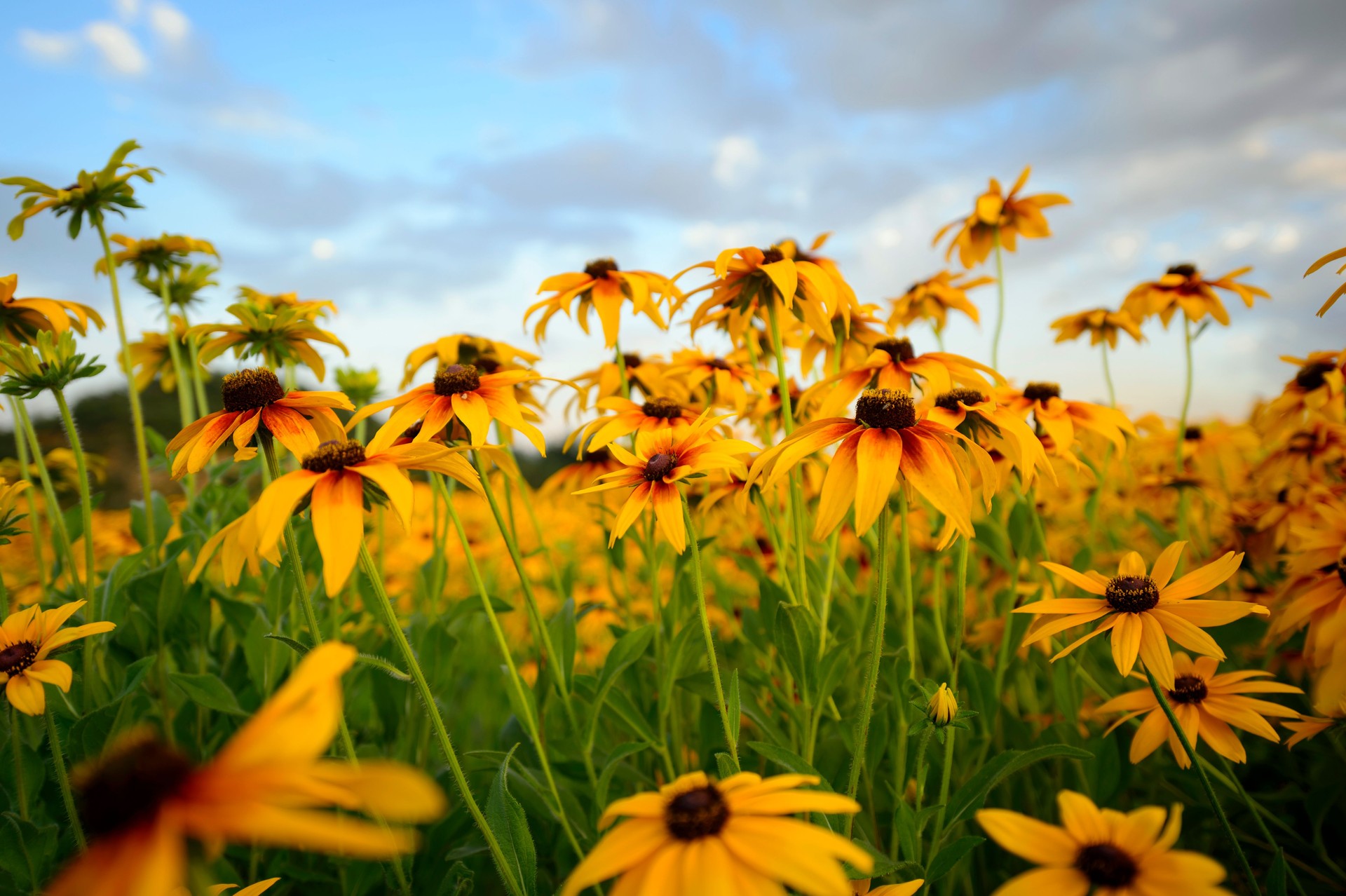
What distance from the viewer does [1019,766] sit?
1.14m

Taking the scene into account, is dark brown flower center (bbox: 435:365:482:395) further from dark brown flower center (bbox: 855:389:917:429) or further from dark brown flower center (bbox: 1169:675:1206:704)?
dark brown flower center (bbox: 1169:675:1206:704)

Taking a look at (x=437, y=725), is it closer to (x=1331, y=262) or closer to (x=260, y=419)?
(x=260, y=419)

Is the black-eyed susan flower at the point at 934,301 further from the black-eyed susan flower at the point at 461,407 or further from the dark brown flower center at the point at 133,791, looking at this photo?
the dark brown flower center at the point at 133,791

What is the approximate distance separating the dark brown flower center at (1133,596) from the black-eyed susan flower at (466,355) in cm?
175

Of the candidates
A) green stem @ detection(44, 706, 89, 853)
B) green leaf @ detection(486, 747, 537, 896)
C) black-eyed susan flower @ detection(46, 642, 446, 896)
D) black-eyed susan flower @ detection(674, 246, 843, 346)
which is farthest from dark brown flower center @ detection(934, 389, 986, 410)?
green stem @ detection(44, 706, 89, 853)

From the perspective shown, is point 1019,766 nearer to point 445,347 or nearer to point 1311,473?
point 445,347

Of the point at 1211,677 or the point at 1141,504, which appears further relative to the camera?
the point at 1141,504

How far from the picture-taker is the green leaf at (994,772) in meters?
1.10

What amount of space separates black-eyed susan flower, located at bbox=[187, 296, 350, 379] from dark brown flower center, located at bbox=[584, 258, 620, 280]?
0.73 meters

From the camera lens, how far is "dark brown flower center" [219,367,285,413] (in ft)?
4.21

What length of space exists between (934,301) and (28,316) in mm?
2997

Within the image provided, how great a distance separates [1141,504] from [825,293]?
3.39 m

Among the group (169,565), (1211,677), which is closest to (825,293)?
(1211,677)

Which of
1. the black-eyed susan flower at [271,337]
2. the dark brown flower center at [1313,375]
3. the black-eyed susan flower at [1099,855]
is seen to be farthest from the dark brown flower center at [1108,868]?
the dark brown flower center at [1313,375]
